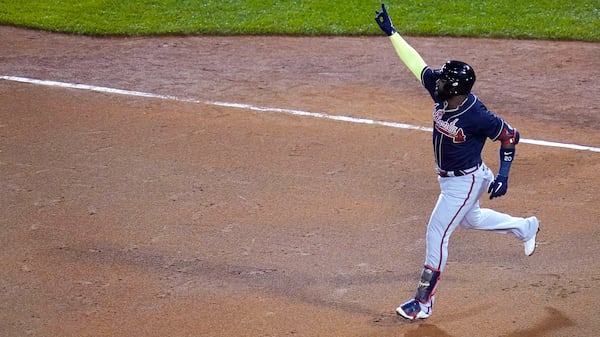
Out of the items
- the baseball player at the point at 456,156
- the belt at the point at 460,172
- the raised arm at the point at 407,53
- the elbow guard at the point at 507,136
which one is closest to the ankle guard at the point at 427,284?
the baseball player at the point at 456,156

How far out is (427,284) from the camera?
259 inches

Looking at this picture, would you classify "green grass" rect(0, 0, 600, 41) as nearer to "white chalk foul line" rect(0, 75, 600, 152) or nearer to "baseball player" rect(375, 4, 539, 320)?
"white chalk foul line" rect(0, 75, 600, 152)

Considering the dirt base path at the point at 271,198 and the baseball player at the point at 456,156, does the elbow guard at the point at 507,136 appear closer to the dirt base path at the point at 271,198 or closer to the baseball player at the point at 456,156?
the baseball player at the point at 456,156

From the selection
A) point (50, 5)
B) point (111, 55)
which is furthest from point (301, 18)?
point (50, 5)

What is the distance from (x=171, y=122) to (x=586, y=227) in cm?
468

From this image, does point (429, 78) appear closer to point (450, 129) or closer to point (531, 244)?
point (450, 129)

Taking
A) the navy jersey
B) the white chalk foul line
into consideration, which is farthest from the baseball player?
the white chalk foul line

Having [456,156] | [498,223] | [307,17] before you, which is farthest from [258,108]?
[456,156]

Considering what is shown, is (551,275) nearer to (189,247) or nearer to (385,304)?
(385,304)

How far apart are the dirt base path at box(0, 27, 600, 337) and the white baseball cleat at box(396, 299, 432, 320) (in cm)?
7

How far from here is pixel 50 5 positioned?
576 inches

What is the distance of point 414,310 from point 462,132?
4.34ft

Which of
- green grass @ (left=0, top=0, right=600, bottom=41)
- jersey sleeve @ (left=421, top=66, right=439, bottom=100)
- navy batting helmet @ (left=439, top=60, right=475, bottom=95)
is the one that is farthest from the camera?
green grass @ (left=0, top=0, right=600, bottom=41)

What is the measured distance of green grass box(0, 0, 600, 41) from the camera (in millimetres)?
13359
